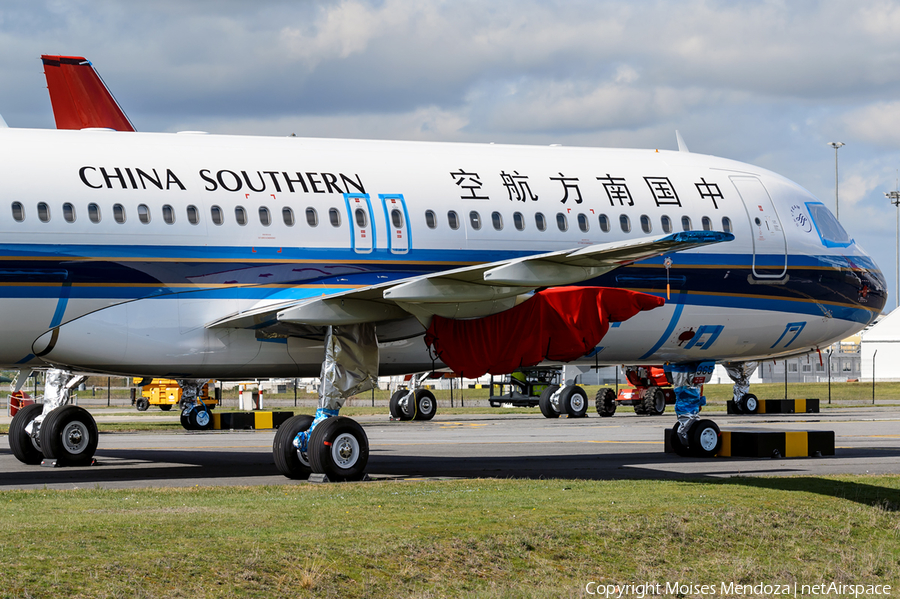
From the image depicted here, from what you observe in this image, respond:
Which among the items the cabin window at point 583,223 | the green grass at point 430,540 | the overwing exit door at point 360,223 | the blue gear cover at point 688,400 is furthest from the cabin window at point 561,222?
the green grass at point 430,540

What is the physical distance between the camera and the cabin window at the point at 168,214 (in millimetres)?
16625

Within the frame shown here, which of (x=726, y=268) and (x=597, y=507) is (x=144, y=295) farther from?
(x=726, y=268)

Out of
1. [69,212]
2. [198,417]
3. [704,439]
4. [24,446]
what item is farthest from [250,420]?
[69,212]

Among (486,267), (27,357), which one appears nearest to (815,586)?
(486,267)

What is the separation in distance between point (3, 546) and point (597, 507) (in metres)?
6.90

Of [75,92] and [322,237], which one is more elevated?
[75,92]

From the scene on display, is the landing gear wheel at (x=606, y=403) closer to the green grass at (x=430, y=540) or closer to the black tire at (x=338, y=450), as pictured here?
the black tire at (x=338, y=450)

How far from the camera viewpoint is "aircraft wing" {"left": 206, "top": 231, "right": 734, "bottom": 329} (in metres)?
14.2

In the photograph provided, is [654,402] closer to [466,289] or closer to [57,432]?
[57,432]

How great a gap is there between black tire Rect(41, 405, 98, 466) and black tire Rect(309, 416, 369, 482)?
19.8 ft

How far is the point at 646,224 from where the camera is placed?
1969 centimetres

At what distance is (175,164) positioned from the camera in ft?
56.1

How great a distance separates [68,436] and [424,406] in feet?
81.4

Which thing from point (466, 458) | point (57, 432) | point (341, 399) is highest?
point (341, 399)
